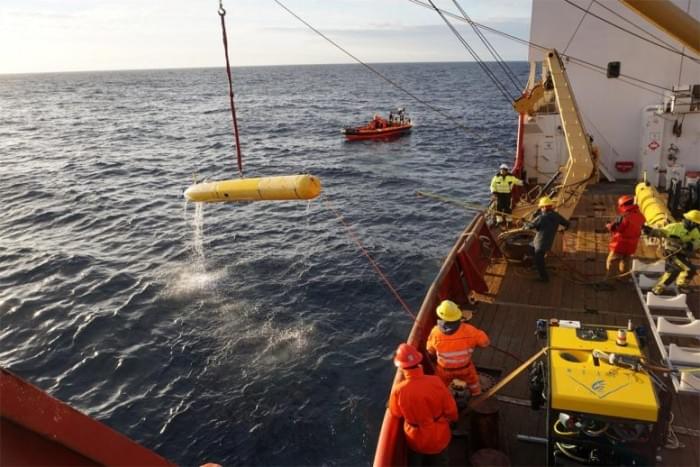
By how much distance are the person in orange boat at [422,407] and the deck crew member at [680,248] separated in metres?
6.02

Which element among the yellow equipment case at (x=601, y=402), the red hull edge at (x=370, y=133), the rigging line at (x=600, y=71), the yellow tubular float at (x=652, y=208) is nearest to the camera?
the yellow equipment case at (x=601, y=402)

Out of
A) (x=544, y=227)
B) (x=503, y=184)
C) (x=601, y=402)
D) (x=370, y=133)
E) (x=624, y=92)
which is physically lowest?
(x=370, y=133)

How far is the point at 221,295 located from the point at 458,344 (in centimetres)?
1220

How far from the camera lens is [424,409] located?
17.8ft

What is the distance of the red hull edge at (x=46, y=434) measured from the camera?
2.19 metres

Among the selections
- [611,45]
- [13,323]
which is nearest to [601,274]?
[611,45]

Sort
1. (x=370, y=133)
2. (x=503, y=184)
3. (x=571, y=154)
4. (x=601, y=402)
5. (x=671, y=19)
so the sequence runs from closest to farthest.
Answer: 1. (x=601, y=402)
2. (x=671, y=19)
3. (x=571, y=154)
4. (x=503, y=184)
5. (x=370, y=133)

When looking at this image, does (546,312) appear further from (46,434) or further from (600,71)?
(600,71)

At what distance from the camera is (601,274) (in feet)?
35.9

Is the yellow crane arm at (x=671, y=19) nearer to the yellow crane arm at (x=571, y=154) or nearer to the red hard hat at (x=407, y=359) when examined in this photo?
the red hard hat at (x=407, y=359)

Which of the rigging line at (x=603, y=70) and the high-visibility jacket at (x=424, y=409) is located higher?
the rigging line at (x=603, y=70)

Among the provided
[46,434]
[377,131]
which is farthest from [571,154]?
[377,131]

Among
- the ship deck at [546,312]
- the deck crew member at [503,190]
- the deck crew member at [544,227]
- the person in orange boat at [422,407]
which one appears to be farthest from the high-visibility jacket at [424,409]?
the deck crew member at [503,190]

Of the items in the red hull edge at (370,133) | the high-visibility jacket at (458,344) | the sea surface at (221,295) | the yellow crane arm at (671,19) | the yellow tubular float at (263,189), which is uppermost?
the yellow crane arm at (671,19)
